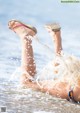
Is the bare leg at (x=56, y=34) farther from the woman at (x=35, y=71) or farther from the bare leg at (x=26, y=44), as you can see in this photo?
the bare leg at (x=26, y=44)

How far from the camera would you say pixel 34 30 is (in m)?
2.64

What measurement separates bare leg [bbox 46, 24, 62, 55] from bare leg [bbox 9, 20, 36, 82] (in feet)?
0.60

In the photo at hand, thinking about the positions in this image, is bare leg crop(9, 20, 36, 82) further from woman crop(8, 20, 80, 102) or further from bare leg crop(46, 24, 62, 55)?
bare leg crop(46, 24, 62, 55)

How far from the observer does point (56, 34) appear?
282 cm

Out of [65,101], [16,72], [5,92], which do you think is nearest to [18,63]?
[16,72]

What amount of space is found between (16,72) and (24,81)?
0.14 meters

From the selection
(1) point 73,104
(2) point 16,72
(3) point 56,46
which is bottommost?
(1) point 73,104

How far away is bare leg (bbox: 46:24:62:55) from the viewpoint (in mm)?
2773

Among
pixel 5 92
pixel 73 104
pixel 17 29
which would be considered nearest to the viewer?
pixel 73 104

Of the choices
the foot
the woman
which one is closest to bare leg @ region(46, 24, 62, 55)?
the woman

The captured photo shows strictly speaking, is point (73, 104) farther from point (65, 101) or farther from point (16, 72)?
point (16, 72)

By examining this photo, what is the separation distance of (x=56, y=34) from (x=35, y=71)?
0.35 metres

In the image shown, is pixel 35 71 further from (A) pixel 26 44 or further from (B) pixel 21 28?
(B) pixel 21 28

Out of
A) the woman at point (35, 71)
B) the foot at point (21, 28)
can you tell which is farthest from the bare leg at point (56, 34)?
the foot at point (21, 28)
